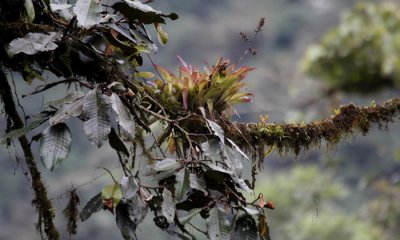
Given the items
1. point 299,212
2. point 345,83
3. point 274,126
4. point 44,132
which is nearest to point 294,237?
point 299,212

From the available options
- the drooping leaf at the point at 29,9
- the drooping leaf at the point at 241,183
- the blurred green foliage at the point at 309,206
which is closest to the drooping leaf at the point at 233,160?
the drooping leaf at the point at 241,183

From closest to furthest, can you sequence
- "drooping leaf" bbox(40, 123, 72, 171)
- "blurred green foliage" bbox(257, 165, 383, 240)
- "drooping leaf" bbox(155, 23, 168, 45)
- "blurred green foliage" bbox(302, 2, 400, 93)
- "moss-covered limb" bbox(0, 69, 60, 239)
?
"drooping leaf" bbox(40, 123, 72, 171) → "moss-covered limb" bbox(0, 69, 60, 239) → "drooping leaf" bbox(155, 23, 168, 45) → "blurred green foliage" bbox(302, 2, 400, 93) → "blurred green foliage" bbox(257, 165, 383, 240)

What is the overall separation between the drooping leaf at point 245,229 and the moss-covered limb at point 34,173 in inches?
16.9

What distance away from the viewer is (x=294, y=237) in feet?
23.2

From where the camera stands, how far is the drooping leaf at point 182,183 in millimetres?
1241

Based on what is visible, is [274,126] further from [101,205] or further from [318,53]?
[318,53]

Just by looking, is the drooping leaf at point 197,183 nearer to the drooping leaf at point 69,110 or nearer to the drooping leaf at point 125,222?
the drooping leaf at point 125,222

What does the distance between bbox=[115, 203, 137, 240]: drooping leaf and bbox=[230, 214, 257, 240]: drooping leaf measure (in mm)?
190

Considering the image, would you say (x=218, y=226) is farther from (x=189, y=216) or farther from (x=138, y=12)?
(x=138, y=12)

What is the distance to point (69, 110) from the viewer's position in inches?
49.3

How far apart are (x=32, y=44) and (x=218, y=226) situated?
1.62 ft

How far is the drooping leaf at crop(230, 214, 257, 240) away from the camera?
1.28m

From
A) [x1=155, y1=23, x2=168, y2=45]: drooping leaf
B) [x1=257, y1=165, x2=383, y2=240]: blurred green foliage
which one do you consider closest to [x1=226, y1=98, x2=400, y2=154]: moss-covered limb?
[x1=155, y1=23, x2=168, y2=45]: drooping leaf

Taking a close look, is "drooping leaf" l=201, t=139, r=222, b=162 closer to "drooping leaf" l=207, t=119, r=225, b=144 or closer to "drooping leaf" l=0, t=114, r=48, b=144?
"drooping leaf" l=207, t=119, r=225, b=144
